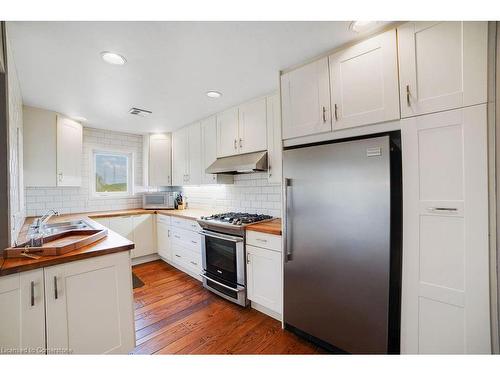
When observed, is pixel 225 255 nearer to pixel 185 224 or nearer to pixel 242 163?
pixel 185 224

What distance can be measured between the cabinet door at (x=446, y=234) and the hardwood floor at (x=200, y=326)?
83 cm

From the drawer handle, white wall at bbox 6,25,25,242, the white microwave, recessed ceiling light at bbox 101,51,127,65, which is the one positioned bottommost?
the white microwave

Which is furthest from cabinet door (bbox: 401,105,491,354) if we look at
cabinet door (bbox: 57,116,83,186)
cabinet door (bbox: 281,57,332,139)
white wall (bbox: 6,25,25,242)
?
cabinet door (bbox: 57,116,83,186)

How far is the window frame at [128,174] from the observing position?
3.49m

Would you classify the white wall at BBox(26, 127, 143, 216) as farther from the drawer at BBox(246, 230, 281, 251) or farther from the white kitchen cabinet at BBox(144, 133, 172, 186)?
the drawer at BBox(246, 230, 281, 251)

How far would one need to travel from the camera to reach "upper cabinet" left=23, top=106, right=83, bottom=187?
251 cm

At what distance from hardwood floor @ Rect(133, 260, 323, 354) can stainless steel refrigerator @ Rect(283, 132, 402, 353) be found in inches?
8.4

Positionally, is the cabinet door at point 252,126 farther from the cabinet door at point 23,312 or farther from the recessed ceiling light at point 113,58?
the cabinet door at point 23,312

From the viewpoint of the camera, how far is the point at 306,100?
5.43 feet

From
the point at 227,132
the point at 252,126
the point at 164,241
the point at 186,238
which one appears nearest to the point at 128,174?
the point at 164,241

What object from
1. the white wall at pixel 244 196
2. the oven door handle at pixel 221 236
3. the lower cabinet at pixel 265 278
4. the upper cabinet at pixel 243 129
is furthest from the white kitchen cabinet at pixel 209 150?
the lower cabinet at pixel 265 278
